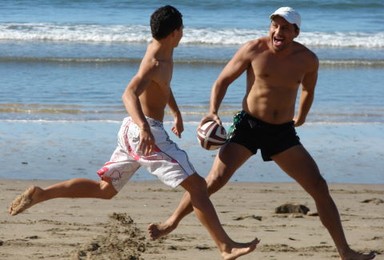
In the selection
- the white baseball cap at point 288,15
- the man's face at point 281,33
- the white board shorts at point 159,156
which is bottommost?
the white board shorts at point 159,156

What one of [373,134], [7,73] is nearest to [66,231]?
[373,134]

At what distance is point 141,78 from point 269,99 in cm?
96

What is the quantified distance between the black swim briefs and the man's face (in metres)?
0.51

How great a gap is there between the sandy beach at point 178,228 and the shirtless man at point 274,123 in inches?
18.7

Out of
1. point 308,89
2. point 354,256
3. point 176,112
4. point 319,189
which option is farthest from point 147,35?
point 354,256

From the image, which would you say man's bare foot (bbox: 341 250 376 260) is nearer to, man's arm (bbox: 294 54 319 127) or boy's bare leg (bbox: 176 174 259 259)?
boy's bare leg (bbox: 176 174 259 259)

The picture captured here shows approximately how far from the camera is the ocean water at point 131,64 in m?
12.2

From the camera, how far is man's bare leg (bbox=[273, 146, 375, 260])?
22.1 feet

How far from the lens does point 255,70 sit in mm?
6836

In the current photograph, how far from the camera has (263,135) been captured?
6820 millimetres

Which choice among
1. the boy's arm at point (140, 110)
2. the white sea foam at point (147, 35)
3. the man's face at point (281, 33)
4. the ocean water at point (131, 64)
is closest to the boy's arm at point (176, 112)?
the boy's arm at point (140, 110)

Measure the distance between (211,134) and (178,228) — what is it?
155 centimetres

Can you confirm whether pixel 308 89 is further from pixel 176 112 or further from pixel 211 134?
pixel 176 112

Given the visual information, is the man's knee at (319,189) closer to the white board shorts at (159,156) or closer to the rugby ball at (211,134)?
the rugby ball at (211,134)
